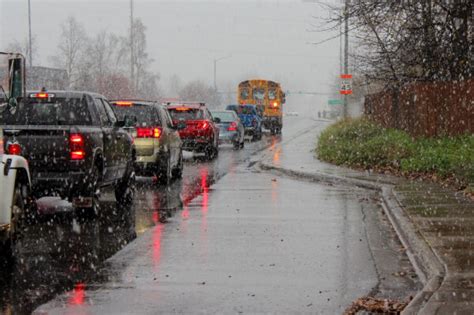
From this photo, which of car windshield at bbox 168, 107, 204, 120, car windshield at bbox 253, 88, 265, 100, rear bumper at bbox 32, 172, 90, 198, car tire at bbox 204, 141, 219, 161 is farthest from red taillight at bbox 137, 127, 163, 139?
car windshield at bbox 253, 88, 265, 100

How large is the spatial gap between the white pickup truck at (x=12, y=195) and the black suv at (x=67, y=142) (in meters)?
1.90

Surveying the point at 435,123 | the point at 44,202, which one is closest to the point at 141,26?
the point at 435,123

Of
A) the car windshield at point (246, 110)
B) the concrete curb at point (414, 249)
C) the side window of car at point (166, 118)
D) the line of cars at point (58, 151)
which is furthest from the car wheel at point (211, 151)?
the car windshield at point (246, 110)

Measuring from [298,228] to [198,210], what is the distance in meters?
2.50

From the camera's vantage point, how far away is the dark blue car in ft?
142

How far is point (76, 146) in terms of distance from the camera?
12.2 m

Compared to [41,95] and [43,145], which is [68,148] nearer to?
[43,145]

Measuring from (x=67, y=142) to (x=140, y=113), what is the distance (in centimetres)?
641

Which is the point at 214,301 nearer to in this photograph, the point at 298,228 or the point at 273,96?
the point at 298,228

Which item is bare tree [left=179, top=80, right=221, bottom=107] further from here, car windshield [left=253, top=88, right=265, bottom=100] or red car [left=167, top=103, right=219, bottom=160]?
red car [left=167, top=103, right=219, bottom=160]

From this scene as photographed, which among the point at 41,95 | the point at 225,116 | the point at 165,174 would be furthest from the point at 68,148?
the point at 225,116

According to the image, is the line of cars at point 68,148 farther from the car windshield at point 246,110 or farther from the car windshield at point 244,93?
the car windshield at point 244,93

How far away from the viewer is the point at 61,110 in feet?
42.7

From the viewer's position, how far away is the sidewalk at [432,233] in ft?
23.2
